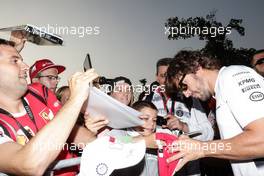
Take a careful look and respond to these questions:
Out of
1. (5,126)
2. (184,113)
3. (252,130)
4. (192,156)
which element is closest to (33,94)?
(5,126)

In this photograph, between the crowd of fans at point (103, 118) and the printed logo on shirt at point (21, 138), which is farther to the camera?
the printed logo on shirt at point (21, 138)

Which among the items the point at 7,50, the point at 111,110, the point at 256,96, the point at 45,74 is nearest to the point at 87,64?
the point at 111,110

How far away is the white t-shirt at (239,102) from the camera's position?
2223 mm

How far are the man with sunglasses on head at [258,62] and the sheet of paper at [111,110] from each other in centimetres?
309

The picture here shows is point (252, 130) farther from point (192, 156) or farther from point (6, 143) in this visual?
point (6, 143)

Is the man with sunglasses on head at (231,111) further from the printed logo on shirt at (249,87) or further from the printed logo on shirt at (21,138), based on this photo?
the printed logo on shirt at (21,138)

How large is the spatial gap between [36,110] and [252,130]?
176 cm

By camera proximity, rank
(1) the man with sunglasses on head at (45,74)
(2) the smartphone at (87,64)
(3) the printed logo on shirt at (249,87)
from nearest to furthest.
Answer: (2) the smartphone at (87,64) < (3) the printed logo on shirt at (249,87) < (1) the man with sunglasses on head at (45,74)

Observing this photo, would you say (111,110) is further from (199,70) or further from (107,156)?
(199,70)

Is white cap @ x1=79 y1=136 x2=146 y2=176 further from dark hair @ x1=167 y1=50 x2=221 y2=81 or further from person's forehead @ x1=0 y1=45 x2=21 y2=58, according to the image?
person's forehead @ x1=0 y1=45 x2=21 y2=58

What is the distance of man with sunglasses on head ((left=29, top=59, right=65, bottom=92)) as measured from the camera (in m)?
5.14

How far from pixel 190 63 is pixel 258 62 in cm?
247

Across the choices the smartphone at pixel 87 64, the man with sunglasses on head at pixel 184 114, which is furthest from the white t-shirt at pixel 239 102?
the man with sunglasses on head at pixel 184 114

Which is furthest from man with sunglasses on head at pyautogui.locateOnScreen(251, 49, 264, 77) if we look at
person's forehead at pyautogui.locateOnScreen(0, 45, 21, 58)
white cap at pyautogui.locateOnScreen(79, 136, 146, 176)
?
person's forehead at pyautogui.locateOnScreen(0, 45, 21, 58)
